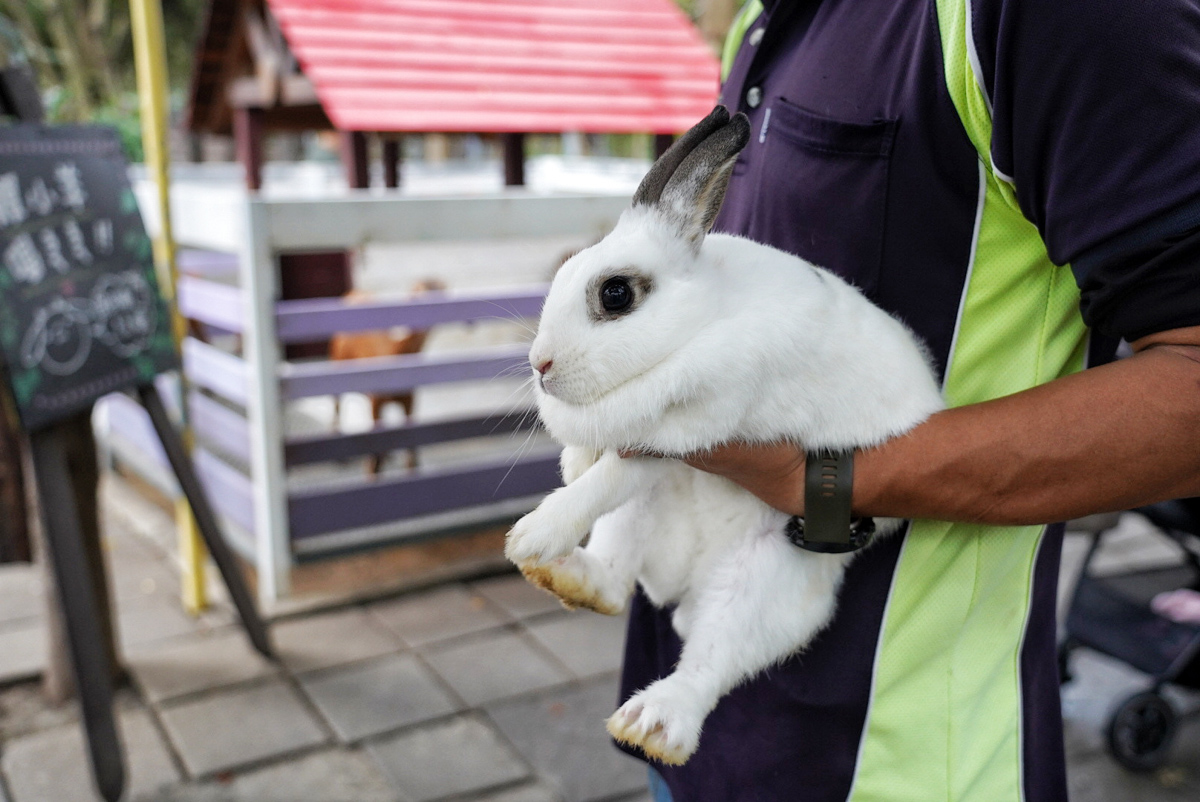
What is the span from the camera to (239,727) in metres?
3.20

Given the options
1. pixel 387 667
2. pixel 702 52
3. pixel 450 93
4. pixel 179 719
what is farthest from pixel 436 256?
pixel 179 719

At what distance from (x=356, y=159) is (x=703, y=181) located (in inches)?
165

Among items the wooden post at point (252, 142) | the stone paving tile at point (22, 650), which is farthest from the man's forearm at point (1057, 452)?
the wooden post at point (252, 142)

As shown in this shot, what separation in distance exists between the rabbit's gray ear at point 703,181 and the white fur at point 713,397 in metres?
0.02

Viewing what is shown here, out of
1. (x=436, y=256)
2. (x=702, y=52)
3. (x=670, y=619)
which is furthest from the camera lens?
(x=436, y=256)

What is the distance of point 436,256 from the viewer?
18.4 ft

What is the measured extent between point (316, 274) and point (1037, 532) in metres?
5.18

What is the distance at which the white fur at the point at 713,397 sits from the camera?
109 centimetres

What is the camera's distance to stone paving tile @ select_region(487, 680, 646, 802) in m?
2.98

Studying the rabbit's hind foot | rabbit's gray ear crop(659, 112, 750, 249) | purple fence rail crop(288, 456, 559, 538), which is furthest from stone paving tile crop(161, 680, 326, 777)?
rabbit's gray ear crop(659, 112, 750, 249)

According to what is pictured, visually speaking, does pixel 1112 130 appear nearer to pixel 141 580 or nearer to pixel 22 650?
pixel 22 650

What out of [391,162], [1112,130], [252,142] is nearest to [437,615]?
[252,142]

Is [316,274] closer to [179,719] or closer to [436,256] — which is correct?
[436,256]

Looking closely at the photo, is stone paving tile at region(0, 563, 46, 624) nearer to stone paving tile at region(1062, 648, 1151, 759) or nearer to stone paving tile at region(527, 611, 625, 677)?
stone paving tile at region(527, 611, 625, 677)
